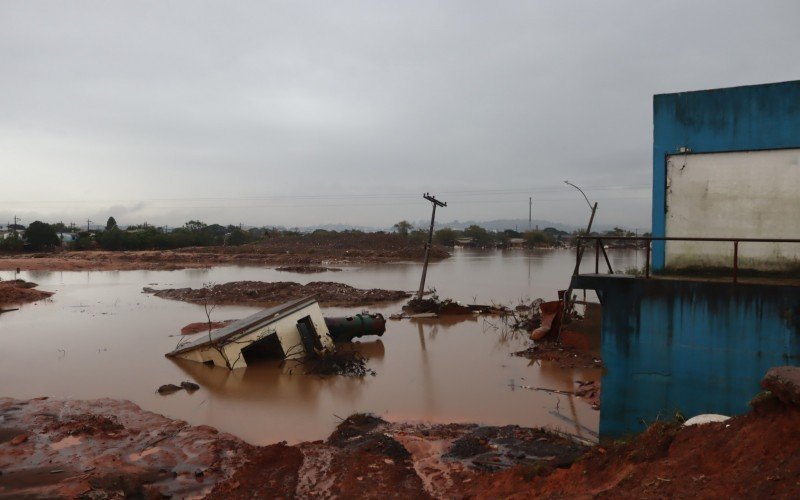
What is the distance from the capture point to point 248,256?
2244 inches

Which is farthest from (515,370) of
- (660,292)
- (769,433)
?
(769,433)

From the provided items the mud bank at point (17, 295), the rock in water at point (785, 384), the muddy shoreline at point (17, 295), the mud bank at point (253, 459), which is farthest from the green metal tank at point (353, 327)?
the mud bank at point (17, 295)

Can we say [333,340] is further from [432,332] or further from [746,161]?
[746,161]

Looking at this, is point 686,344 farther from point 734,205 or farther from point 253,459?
point 253,459

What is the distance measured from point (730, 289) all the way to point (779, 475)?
346 centimetres

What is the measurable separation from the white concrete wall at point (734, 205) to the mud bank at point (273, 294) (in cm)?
1705

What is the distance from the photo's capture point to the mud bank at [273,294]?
954 inches

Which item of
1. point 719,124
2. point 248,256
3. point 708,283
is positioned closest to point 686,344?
point 708,283

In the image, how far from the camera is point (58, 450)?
7.37 metres

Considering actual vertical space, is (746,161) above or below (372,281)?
above

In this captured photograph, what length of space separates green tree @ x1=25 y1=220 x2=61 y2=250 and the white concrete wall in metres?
64.4

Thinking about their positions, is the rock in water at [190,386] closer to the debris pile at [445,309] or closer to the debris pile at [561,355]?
the debris pile at [561,355]

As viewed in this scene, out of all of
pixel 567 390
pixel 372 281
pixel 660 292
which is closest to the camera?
pixel 660 292

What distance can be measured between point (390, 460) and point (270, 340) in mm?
6952
